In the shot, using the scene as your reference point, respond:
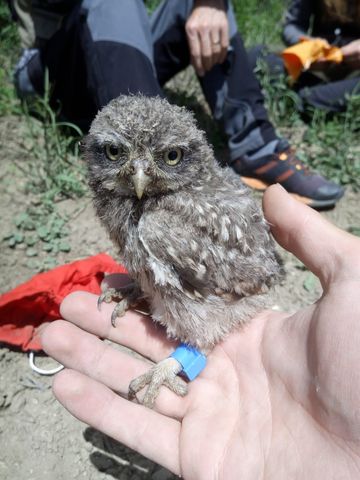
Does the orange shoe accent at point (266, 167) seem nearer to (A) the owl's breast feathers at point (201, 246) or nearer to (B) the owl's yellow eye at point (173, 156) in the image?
(A) the owl's breast feathers at point (201, 246)

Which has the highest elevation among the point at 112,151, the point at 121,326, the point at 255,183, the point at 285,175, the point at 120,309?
the point at 112,151

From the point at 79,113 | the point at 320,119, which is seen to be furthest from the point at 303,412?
the point at 320,119

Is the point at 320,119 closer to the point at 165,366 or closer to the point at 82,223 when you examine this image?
the point at 82,223

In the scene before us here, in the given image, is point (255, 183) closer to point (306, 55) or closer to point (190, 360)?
point (306, 55)

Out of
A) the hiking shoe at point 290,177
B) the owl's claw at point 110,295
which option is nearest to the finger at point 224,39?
the hiking shoe at point 290,177

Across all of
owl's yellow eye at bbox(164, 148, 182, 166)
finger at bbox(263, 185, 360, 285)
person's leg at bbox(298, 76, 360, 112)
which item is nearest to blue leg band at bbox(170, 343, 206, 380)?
finger at bbox(263, 185, 360, 285)

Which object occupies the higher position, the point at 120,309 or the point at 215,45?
the point at 215,45

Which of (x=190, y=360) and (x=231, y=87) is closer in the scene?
(x=190, y=360)

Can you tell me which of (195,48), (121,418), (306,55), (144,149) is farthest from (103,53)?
Result: (121,418)
